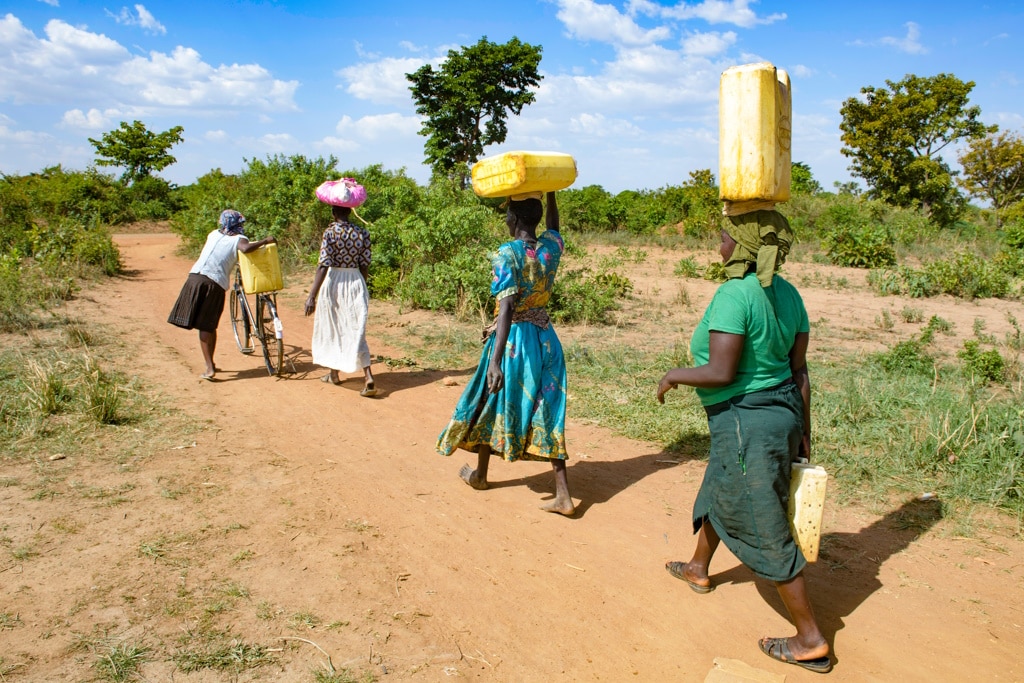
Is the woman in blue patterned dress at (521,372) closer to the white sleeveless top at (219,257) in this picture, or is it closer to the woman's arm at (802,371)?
the woman's arm at (802,371)

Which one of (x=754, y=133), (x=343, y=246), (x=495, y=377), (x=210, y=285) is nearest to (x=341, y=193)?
(x=343, y=246)

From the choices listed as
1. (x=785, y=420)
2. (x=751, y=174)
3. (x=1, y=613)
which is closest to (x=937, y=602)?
(x=785, y=420)

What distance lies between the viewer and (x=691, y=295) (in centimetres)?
1227

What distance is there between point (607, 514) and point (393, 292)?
25.0ft

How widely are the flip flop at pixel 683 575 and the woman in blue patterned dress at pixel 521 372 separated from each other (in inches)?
28.9

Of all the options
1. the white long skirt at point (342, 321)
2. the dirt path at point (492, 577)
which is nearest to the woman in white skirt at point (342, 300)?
the white long skirt at point (342, 321)

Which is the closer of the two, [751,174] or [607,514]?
[751,174]

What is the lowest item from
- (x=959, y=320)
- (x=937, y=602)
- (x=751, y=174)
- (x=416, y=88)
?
(x=937, y=602)

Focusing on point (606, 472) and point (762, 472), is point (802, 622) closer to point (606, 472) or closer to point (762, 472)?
point (762, 472)

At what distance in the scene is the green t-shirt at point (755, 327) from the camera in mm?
2752

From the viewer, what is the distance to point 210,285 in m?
6.72

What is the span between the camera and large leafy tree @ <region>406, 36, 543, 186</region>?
835 inches

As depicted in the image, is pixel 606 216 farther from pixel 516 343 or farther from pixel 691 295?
pixel 516 343

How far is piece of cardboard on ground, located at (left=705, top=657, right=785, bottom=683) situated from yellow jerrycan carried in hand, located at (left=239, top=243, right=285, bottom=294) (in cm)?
536
